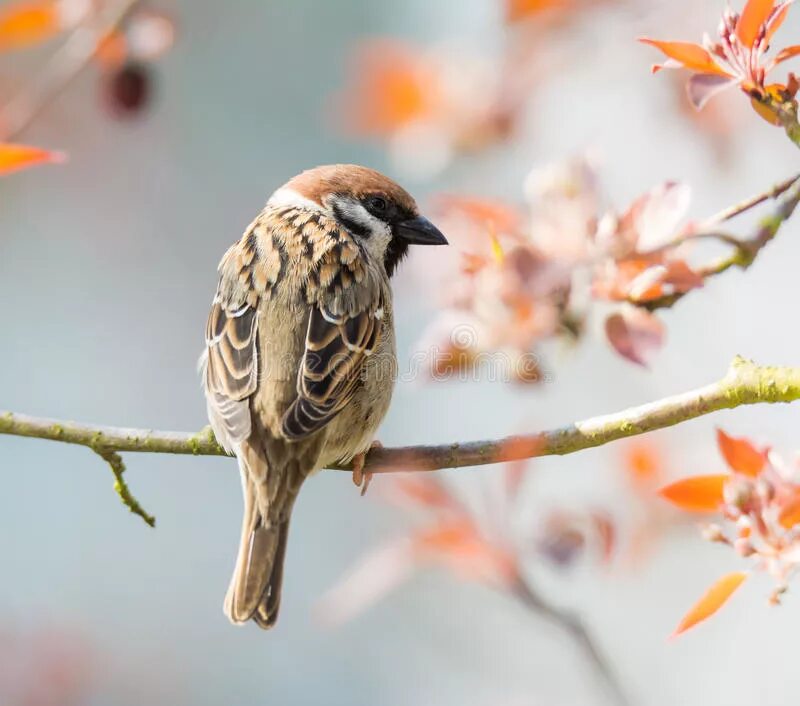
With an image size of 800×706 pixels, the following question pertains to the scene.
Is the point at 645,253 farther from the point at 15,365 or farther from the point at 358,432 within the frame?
the point at 15,365

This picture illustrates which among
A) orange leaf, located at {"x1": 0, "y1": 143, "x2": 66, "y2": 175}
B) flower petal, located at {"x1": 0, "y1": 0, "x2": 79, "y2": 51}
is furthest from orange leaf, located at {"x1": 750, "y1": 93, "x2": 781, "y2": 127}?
flower petal, located at {"x1": 0, "y1": 0, "x2": 79, "y2": 51}

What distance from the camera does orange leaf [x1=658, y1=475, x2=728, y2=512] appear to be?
5.86 feet

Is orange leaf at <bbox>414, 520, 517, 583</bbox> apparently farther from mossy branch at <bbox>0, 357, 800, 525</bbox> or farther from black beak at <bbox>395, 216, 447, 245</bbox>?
black beak at <bbox>395, 216, 447, 245</bbox>

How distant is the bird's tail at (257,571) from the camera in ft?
8.57

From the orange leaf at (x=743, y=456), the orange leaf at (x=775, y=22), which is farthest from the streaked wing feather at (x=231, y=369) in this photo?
the orange leaf at (x=775, y=22)

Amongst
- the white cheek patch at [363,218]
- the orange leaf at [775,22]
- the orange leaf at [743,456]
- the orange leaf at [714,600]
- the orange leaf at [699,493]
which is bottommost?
the white cheek patch at [363,218]

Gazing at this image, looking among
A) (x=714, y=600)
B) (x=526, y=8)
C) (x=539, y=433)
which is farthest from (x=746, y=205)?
(x=526, y=8)

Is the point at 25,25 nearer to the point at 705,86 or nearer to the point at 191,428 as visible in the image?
the point at 705,86

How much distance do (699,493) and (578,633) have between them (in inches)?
21.2

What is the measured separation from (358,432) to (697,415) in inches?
42.7

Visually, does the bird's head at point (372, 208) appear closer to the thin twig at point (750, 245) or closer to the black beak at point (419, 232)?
the black beak at point (419, 232)

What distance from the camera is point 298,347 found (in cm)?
290

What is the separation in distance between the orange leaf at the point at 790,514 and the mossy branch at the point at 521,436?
0.29 meters

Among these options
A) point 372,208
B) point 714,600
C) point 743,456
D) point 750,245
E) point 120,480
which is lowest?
point 120,480
